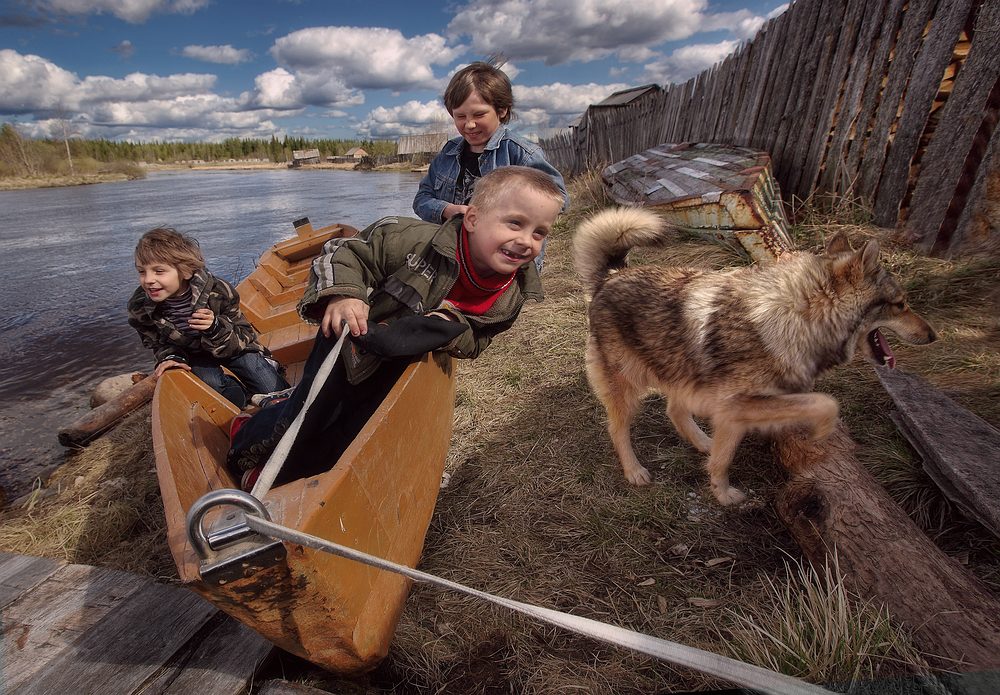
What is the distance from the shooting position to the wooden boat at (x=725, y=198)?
4.59 meters

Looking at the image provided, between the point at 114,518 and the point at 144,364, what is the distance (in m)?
4.93

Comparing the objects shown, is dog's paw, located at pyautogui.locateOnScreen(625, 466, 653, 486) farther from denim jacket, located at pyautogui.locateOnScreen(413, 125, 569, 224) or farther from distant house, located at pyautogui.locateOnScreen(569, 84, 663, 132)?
distant house, located at pyautogui.locateOnScreen(569, 84, 663, 132)

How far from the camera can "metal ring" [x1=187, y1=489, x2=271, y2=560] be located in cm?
132

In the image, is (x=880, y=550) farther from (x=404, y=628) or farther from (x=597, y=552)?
(x=404, y=628)

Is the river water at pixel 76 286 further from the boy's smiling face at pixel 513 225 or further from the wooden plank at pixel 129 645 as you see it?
the boy's smiling face at pixel 513 225

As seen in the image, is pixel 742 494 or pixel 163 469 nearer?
pixel 163 469

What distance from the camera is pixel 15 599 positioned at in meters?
2.59

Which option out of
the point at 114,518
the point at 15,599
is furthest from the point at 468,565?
the point at 114,518

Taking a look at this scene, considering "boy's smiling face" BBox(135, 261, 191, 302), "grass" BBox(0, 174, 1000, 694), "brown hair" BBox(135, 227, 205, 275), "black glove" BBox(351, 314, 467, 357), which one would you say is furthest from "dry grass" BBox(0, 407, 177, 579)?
"black glove" BBox(351, 314, 467, 357)

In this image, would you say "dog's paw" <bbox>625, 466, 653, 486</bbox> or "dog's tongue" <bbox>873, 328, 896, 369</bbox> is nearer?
"dog's tongue" <bbox>873, 328, 896, 369</bbox>

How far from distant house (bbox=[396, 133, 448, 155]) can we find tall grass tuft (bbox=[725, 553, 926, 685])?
173ft

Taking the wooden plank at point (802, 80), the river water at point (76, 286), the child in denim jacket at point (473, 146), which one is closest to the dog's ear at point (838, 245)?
the child in denim jacket at point (473, 146)

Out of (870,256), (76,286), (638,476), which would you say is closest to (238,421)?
(638,476)

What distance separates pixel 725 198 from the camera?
4.74m
